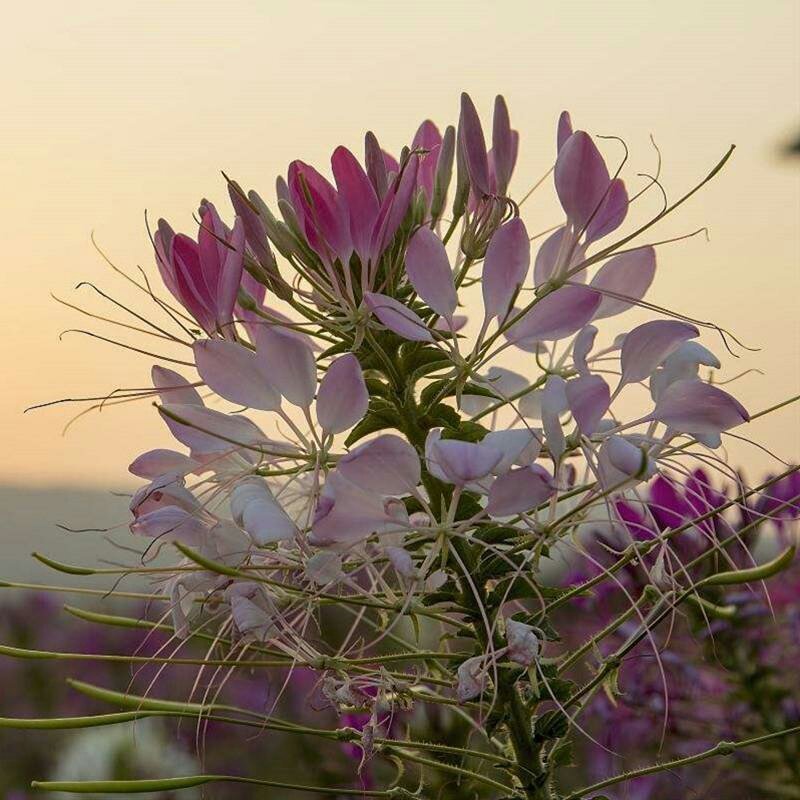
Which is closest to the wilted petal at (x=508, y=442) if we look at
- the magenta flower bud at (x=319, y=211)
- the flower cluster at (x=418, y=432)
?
the flower cluster at (x=418, y=432)

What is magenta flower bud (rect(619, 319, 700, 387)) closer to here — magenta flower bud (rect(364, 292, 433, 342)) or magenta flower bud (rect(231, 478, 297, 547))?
magenta flower bud (rect(364, 292, 433, 342))

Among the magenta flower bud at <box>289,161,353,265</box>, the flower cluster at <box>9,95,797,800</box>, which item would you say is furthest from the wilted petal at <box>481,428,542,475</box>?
the magenta flower bud at <box>289,161,353,265</box>

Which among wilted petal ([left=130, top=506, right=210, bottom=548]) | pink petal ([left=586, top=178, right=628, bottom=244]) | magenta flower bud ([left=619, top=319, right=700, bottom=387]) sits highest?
pink petal ([left=586, top=178, right=628, bottom=244])

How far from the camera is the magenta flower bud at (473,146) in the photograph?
142 cm

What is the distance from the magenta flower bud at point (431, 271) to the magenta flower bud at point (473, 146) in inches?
7.7

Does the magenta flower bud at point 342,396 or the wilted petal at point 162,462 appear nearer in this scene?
the magenta flower bud at point 342,396

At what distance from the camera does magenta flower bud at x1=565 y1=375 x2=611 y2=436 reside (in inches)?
48.7

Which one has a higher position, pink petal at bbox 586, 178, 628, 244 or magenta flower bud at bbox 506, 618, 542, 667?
pink petal at bbox 586, 178, 628, 244

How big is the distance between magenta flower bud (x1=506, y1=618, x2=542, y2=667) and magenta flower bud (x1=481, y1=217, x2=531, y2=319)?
36cm

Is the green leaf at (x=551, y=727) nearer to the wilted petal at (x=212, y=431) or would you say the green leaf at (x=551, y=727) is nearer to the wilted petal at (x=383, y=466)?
the wilted petal at (x=383, y=466)

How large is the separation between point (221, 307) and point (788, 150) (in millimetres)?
1821

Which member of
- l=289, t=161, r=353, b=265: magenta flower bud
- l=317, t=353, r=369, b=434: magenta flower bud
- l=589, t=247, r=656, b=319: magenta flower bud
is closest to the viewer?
l=317, t=353, r=369, b=434: magenta flower bud

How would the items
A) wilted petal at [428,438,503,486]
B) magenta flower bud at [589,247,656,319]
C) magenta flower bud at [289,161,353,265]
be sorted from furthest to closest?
magenta flower bud at [589,247,656,319]
magenta flower bud at [289,161,353,265]
wilted petal at [428,438,503,486]

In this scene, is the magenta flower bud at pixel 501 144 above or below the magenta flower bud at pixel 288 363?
above
